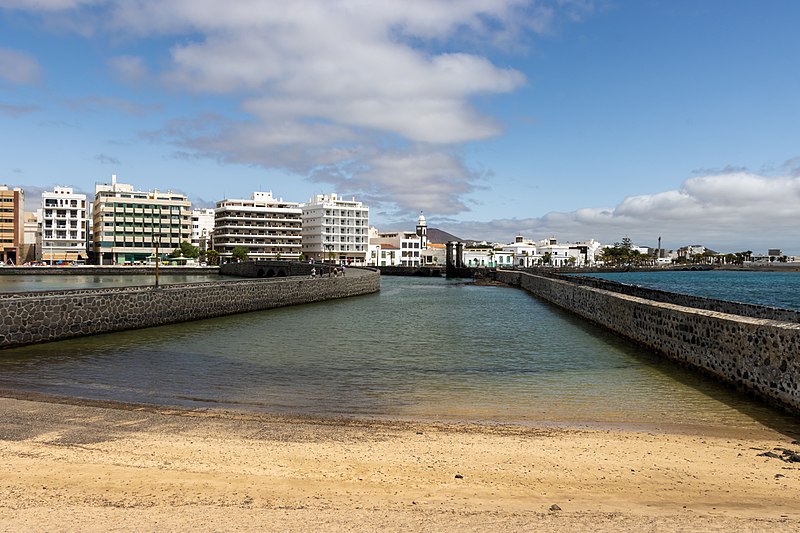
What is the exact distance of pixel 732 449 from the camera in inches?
341

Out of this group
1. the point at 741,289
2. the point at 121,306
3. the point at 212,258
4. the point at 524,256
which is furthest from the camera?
the point at 524,256

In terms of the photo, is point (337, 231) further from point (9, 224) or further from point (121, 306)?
point (121, 306)

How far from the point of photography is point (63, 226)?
13225 centimetres

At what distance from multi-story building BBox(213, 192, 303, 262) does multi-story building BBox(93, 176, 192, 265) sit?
9941 millimetres

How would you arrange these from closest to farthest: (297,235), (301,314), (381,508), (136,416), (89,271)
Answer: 1. (381,508)
2. (136,416)
3. (301,314)
4. (89,271)
5. (297,235)

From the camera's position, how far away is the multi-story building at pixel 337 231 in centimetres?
15138

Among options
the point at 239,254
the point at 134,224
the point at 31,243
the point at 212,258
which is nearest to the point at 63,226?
the point at 134,224

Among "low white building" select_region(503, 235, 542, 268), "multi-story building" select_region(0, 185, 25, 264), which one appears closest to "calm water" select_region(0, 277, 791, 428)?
"multi-story building" select_region(0, 185, 25, 264)

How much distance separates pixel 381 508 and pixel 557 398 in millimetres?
7722

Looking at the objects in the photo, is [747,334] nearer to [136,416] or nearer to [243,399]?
[243,399]

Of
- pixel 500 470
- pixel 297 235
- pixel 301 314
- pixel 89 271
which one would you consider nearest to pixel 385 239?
pixel 297 235

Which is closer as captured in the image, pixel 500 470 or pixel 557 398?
pixel 500 470

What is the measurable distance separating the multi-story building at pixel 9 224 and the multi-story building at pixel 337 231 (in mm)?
67069

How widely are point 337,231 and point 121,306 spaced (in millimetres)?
127039
